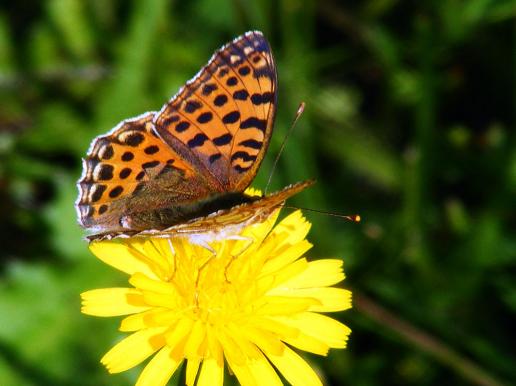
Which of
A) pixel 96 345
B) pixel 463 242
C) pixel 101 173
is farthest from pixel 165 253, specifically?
pixel 463 242

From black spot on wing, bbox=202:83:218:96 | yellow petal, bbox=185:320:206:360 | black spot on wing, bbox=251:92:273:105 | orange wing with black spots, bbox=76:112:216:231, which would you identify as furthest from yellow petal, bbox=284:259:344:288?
black spot on wing, bbox=202:83:218:96

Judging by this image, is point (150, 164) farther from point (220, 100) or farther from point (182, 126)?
point (220, 100)

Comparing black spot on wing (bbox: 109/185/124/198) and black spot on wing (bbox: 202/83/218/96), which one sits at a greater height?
black spot on wing (bbox: 202/83/218/96)

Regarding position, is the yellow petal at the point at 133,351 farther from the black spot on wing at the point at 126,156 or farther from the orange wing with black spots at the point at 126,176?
the black spot on wing at the point at 126,156

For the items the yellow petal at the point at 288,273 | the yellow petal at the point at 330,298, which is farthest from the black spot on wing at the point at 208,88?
the yellow petal at the point at 330,298

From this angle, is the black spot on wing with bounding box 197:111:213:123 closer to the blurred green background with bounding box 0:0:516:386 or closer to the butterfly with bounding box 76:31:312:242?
the butterfly with bounding box 76:31:312:242

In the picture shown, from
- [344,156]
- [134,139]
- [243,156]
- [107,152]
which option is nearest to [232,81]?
[243,156]
